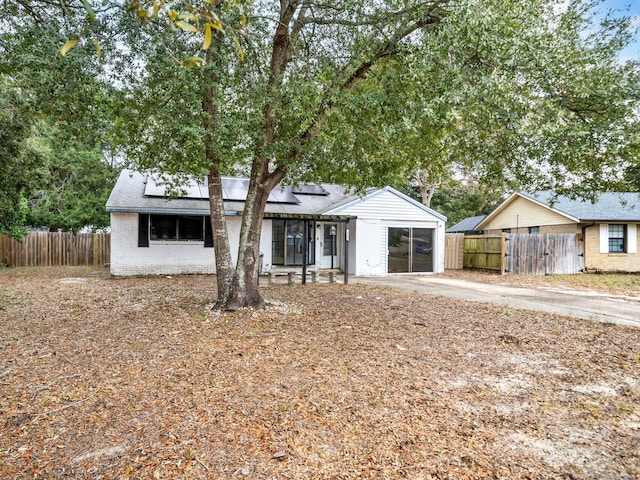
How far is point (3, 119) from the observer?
9.52 m

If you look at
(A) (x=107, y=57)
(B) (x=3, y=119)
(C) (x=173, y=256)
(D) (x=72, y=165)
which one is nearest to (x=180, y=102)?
(A) (x=107, y=57)

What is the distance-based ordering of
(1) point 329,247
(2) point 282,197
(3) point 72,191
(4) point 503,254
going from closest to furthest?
1. (2) point 282,197
2. (1) point 329,247
3. (4) point 503,254
4. (3) point 72,191

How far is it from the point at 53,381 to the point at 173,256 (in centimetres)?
988

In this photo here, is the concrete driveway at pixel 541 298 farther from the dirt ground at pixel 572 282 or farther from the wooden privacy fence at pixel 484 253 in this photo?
the wooden privacy fence at pixel 484 253

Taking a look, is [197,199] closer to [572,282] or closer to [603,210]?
[572,282]

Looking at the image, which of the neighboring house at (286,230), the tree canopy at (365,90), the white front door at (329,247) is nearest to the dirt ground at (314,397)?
the tree canopy at (365,90)

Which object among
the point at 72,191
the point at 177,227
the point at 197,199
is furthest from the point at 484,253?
the point at 72,191

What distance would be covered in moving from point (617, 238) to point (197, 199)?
17706 millimetres

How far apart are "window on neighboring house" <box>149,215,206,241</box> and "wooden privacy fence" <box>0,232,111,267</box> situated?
6.26 m

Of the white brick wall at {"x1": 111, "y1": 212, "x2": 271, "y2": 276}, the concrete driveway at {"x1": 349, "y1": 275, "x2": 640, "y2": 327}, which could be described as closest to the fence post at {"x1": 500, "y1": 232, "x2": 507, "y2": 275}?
the concrete driveway at {"x1": 349, "y1": 275, "x2": 640, "y2": 327}

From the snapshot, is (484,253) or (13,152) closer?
(13,152)

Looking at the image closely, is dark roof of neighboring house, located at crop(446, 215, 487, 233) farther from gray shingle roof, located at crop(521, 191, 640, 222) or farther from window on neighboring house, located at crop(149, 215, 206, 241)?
window on neighboring house, located at crop(149, 215, 206, 241)

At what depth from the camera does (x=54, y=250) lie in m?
17.1

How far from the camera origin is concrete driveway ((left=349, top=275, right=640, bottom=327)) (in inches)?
301
